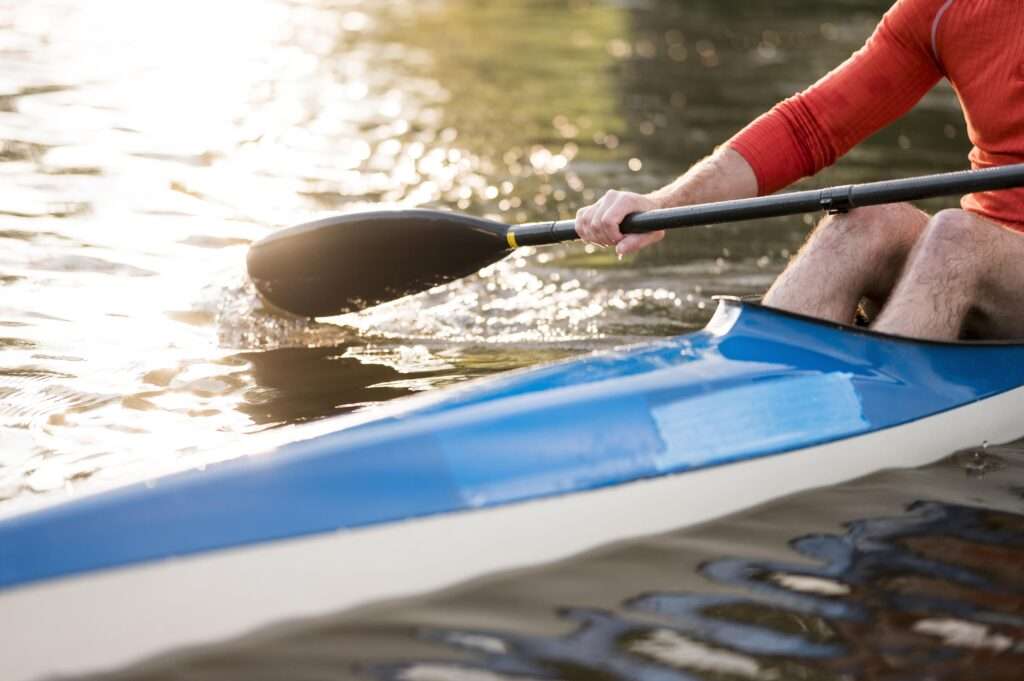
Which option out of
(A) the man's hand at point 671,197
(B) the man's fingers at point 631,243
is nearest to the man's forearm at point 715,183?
(A) the man's hand at point 671,197

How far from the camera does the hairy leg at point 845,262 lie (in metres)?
3.85

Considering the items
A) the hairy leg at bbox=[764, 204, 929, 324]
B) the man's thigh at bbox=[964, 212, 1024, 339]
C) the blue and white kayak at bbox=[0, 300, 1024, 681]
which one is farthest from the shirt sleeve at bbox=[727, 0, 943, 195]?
the blue and white kayak at bbox=[0, 300, 1024, 681]

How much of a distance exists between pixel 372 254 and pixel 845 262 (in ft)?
4.92

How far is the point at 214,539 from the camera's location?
2805 mm

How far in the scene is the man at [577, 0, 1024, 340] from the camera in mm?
3820

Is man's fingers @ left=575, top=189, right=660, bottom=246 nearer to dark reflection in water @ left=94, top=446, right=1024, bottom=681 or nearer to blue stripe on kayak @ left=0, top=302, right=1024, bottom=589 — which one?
blue stripe on kayak @ left=0, top=302, right=1024, bottom=589

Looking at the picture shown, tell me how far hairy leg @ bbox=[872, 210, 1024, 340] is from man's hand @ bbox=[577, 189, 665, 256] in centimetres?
66

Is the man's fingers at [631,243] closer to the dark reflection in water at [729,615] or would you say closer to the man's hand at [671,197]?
the man's hand at [671,197]

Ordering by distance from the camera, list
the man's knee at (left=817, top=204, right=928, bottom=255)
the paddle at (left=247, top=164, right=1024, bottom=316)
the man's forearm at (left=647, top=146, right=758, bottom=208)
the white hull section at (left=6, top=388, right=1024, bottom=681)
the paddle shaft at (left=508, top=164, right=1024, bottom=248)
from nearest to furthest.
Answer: the white hull section at (left=6, top=388, right=1024, bottom=681) → the paddle shaft at (left=508, top=164, right=1024, bottom=248) → the man's knee at (left=817, top=204, right=928, bottom=255) → the man's forearm at (left=647, top=146, right=758, bottom=208) → the paddle at (left=247, top=164, right=1024, bottom=316)

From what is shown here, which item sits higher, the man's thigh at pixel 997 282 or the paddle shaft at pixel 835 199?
the paddle shaft at pixel 835 199

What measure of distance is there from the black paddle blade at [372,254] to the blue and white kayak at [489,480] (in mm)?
1151

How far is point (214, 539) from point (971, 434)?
209 centimetres

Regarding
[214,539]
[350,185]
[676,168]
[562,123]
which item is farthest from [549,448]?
[562,123]

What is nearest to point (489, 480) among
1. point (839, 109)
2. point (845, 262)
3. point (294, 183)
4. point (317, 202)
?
point (845, 262)
